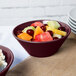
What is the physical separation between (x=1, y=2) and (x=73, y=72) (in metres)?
1.01

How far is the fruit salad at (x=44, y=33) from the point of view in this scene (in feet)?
2.36

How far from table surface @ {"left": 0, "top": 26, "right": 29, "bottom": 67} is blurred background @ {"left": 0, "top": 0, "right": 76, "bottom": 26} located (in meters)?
0.49

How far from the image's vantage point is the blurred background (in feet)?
4.93

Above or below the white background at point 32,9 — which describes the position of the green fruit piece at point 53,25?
above

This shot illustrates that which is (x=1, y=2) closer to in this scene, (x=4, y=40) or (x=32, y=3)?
(x=32, y=3)

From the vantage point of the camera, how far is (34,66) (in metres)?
0.71

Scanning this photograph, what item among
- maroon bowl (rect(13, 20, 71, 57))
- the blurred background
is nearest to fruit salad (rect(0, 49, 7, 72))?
maroon bowl (rect(13, 20, 71, 57))

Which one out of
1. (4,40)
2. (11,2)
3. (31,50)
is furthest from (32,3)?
(31,50)

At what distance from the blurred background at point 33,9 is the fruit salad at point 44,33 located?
0.73 m

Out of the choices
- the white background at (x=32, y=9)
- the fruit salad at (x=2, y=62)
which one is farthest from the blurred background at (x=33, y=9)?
the fruit salad at (x=2, y=62)

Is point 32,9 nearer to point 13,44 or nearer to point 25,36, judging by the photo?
point 13,44

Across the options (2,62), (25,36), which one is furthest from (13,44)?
(2,62)

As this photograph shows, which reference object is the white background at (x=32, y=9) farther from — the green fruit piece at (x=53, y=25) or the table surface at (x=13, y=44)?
the green fruit piece at (x=53, y=25)

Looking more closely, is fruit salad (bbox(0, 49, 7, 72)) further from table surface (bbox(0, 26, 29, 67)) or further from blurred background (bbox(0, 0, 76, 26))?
blurred background (bbox(0, 0, 76, 26))
